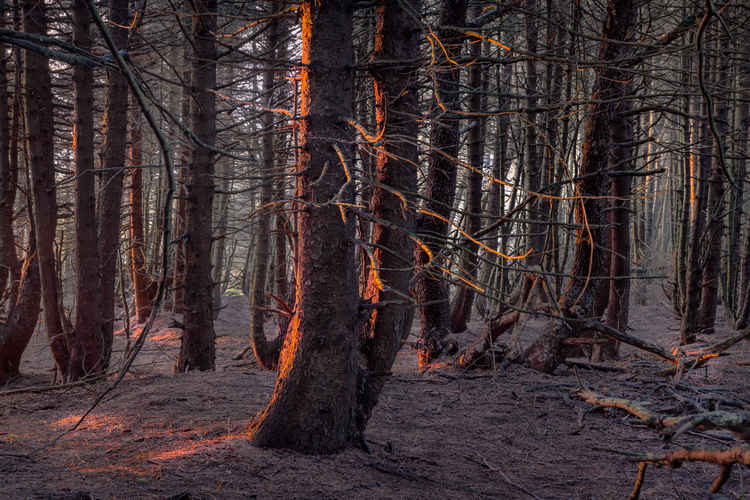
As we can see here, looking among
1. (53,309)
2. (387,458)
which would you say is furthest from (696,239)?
(53,309)

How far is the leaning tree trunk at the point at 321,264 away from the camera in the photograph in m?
2.99

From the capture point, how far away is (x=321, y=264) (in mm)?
2980

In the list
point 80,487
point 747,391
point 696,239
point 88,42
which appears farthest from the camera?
point 696,239

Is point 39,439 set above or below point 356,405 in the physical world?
below

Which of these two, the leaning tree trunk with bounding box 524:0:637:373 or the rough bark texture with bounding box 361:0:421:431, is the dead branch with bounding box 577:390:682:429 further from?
the leaning tree trunk with bounding box 524:0:637:373

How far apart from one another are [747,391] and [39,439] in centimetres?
603

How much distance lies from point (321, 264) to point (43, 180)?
4.90 m

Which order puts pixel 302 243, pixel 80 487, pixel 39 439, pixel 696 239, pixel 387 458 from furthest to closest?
pixel 696 239, pixel 39 439, pixel 387 458, pixel 302 243, pixel 80 487

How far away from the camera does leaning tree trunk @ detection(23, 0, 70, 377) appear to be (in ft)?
19.6

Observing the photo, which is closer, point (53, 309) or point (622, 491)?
point (622, 491)

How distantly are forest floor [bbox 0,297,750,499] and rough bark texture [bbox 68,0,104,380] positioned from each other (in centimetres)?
50

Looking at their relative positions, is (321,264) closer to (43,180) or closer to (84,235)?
(84,235)

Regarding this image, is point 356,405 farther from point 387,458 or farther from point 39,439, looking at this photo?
point 39,439

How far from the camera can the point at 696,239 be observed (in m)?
7.60
